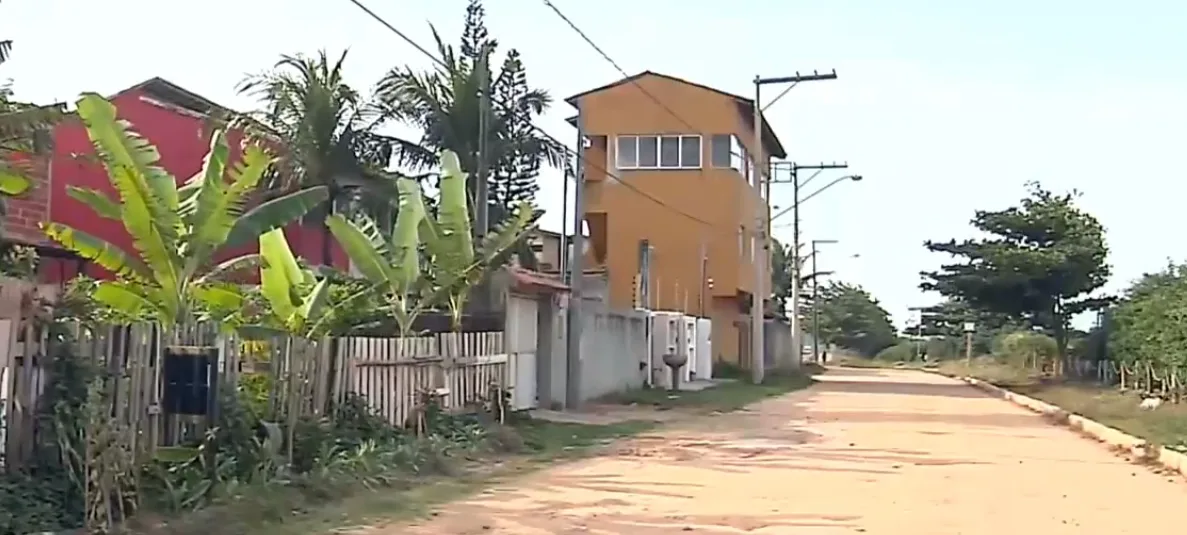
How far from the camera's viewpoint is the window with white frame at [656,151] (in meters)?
50.6

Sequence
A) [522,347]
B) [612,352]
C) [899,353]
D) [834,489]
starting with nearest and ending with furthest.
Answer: [834,489] < [522,347] < [612,352] < [899,353]

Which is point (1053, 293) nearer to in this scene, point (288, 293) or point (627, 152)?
point (627, 152)

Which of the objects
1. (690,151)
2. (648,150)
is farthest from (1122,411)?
(648,150)

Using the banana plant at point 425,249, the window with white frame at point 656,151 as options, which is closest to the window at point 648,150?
the window with white frame at point 656,151

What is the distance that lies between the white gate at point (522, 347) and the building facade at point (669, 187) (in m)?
24.7

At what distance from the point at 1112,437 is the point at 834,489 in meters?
9.35

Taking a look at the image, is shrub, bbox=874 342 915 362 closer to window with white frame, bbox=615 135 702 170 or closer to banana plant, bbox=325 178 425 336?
window with white frame, bbox=615 135 702 170

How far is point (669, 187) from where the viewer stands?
165 feet

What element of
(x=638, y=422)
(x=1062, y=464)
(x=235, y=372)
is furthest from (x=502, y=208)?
(x=235, y=372)

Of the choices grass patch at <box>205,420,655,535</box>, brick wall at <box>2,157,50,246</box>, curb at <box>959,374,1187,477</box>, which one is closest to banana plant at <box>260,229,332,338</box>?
grass patch at <box>205,420,655,535</box>

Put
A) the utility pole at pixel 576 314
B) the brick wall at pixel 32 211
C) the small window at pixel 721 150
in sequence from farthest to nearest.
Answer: the small window at pixel 721 150, the utility pole at pixel 576 314, the brick wall at pixel 32 211

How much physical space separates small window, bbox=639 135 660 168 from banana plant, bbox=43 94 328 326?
35147mm

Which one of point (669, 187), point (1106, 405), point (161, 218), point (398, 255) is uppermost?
point (669, 187)

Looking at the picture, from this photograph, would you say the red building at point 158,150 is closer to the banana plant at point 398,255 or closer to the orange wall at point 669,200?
the banana plant at point 398,255
